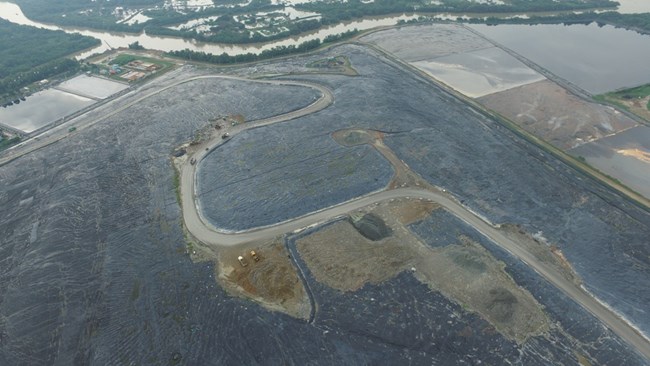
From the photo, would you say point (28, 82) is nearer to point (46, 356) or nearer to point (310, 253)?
point (46, 356)

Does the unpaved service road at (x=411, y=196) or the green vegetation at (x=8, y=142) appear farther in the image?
the green vegetation at (x=8, y=142)

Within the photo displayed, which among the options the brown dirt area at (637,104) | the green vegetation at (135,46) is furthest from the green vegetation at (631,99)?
the green vegetation at (135,46)

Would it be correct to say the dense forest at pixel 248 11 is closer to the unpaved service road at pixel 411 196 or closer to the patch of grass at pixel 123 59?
the patch of grass at pixel 123 59

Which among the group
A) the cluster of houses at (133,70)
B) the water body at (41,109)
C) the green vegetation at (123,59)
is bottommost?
the water body at (41,109)

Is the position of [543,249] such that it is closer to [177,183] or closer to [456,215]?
[456,215]

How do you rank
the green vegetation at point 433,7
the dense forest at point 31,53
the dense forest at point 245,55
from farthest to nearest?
the green vegetation at point 433,7, the dense forest at point 245,55, the dense forest at point 31,53

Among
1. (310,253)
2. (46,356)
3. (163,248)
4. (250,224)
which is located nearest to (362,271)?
(310,253)

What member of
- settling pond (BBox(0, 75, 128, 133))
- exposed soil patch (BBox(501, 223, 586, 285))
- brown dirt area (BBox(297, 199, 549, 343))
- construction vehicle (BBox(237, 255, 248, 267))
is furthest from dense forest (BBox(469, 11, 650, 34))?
construction vehicle (BBox(237, 255, 248, 267))
